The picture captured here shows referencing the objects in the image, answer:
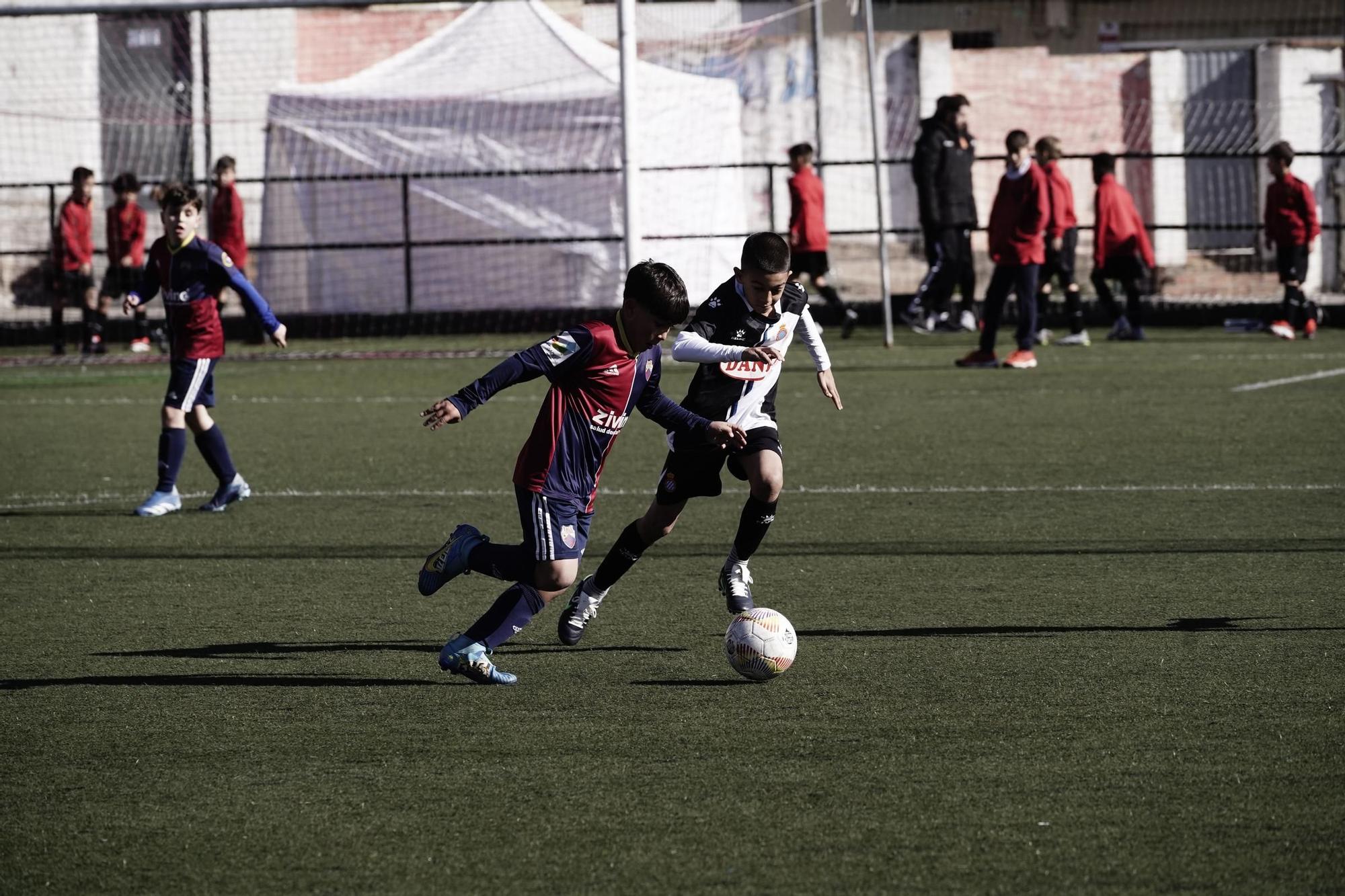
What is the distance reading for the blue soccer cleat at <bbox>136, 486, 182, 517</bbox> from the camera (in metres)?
9.76

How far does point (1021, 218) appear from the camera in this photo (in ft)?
54.1

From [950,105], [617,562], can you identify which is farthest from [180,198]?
[950,105]

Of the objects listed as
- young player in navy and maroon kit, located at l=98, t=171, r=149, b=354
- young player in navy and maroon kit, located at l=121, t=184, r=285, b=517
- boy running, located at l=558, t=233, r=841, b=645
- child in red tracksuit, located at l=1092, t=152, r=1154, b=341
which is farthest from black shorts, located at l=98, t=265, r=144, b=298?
boy running, located at l=558, t=233, r=841, b=645

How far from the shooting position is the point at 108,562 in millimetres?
8359

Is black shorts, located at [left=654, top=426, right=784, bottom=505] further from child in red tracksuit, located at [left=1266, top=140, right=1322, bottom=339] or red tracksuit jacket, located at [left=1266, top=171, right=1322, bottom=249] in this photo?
red tracksuit jacket, located at [left=1266, top=171, right=1322, bottom=249]

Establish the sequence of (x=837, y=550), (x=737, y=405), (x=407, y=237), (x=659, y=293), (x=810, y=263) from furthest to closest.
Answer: (x=407, y=237), (x=810, y=263), (x=837, y=550), (x=737, y=405), (x=659, y=293)

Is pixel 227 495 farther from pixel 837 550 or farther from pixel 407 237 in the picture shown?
pixel 407 237

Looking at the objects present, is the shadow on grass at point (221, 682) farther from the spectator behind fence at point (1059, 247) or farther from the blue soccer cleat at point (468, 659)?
the spectator behind fence at point (1059, 247)

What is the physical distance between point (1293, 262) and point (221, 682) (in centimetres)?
1616

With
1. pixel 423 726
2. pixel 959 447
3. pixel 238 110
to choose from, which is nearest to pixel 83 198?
pixel 238 110

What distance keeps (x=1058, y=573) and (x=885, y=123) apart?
76.6 feet

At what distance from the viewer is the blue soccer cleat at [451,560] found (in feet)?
20.0

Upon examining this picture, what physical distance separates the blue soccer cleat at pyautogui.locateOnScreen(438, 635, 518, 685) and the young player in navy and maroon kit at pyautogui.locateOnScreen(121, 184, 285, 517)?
4.40 metres

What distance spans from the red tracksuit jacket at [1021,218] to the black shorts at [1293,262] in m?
4.44
